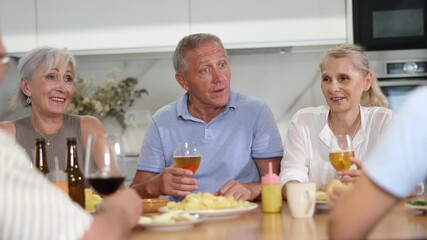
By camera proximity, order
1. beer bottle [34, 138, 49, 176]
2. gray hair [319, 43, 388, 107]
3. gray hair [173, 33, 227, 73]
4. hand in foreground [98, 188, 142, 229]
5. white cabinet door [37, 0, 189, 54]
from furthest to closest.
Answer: white cabinet door [37, 0, 189, 54], gray hair [173, 33, 227, 73], gray hair [319, 43, 388, 107], beer bottle [34, 138, 49, 176], hand in foreground [98, 188, 142, 229]

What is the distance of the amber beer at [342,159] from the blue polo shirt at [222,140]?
665 millimetres

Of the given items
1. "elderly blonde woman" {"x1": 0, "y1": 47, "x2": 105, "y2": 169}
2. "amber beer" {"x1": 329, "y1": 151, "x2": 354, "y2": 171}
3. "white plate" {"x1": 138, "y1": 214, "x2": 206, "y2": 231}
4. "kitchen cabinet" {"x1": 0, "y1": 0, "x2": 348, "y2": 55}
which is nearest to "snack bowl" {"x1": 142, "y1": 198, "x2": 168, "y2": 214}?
"white plate" {"x1": 138, "y1": 214, "x2": 206, "y2": 231}

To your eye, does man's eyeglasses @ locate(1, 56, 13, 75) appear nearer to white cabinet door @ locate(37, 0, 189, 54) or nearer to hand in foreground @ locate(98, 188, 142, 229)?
hand in foreground @ locate(98, 188, 142, 229)

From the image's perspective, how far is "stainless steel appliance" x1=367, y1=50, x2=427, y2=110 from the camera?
3934mm

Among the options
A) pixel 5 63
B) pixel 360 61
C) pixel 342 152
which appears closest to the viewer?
pixel 5 63

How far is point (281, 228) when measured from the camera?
6.11ft

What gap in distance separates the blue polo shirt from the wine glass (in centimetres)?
113

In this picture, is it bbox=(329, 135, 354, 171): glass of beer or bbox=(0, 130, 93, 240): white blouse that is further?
bbox=(329, 135, 354, 171): glass of beer

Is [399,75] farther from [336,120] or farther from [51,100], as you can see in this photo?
[51,100]

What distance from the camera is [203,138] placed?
3035mm

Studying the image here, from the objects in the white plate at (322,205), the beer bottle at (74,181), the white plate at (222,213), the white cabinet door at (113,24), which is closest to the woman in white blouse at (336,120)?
the white plate at (322,205)

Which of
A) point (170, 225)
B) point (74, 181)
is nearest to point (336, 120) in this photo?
point (74, 181)

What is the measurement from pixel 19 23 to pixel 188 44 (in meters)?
1.45

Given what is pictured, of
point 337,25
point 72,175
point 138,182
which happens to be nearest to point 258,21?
point 337,25
